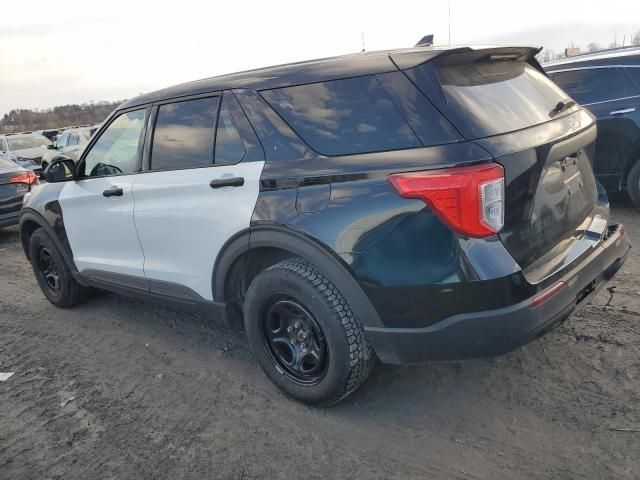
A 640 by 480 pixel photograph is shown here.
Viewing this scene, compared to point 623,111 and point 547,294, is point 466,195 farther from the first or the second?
point 623,111

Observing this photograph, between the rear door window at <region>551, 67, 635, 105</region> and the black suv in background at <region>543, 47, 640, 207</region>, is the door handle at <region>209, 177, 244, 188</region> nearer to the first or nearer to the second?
the black suv in background at <region>543, 47, 640, 207</region>

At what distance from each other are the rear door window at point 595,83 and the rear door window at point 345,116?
4.32 metres

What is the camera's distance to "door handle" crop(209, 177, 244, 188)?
2.89m

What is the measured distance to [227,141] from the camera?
9.92 feet

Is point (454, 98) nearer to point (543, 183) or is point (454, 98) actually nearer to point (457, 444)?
point (543, 183)

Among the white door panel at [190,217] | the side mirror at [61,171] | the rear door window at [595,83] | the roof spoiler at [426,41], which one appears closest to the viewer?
the white door panel at [190,217]

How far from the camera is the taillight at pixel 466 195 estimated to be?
221cm

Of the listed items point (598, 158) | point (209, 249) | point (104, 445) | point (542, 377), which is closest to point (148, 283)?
point (209, 249)

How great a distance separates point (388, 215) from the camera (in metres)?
2.35

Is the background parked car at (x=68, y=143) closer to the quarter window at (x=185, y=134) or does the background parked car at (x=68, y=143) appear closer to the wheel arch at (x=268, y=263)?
the quarter window at (x=185, y=134)

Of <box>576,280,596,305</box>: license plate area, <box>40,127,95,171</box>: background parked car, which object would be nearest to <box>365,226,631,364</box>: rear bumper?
<box>576,280,596,305</box>: license plate area

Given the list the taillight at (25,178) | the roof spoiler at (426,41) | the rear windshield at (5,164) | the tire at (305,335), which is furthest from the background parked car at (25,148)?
the roof spoiler at (426,41)

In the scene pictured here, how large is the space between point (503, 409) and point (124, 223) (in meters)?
2.73

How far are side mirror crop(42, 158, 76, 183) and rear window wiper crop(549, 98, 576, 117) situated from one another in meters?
3.42
